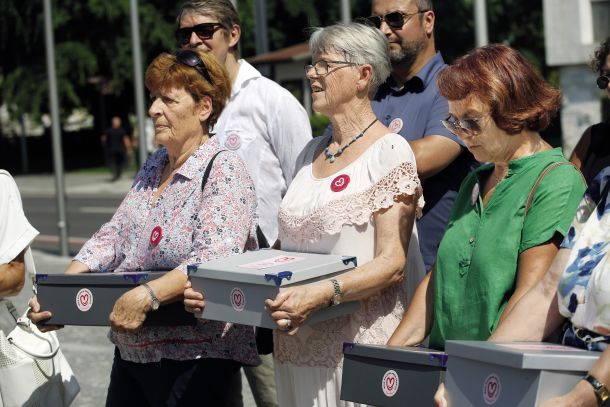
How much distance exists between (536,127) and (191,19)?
7.22ft

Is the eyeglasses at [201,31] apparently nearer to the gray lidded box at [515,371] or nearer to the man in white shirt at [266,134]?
the man in white shirt at [266,134]

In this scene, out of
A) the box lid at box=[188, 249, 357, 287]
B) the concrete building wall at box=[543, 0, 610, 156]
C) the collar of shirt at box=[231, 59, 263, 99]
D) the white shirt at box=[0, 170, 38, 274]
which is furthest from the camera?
the concrete building wall at box=[543, 0, 610, 156]

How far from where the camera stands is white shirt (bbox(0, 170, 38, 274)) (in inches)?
177

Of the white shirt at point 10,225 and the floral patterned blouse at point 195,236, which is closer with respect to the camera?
the floral patterned blouse at point 195,236

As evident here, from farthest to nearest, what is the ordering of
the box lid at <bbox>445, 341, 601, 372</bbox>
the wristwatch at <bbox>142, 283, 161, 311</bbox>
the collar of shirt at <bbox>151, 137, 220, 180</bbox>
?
the collar of shirt at <bbox>151, 137, 220, 180</bbox> → the wristwatch at <bbox>142, 283, 161, 311</bbox> → the box lid at <bbox>445, 341, 601, 372</bbox>

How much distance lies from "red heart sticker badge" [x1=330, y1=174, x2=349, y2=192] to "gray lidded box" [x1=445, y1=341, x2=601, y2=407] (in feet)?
3.42

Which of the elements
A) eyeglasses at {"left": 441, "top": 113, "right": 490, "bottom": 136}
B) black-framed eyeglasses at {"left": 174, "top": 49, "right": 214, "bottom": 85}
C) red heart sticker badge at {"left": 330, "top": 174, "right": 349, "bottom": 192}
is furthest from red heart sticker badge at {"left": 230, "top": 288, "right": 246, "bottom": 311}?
black-framed eyeglasses at {"left": 174, "top": 49, "right": 214, "bottom": 85}

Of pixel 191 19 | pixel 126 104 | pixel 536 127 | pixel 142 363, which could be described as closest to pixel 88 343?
pixel 191 19

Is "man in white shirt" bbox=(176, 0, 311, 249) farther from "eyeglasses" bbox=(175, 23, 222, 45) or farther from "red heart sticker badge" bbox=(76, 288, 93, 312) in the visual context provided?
"red heart sticker badge" bbox=(76, 288, 93, 312)

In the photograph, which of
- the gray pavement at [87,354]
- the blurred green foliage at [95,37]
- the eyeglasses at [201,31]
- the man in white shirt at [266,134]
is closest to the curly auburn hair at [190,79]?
the man in white shirt at [266,134]

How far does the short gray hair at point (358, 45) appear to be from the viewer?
150 inches

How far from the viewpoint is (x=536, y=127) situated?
3219 millimetres

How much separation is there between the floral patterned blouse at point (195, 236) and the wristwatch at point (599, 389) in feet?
5.21

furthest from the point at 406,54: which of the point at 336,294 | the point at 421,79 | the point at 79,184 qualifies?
the point at 79,184
